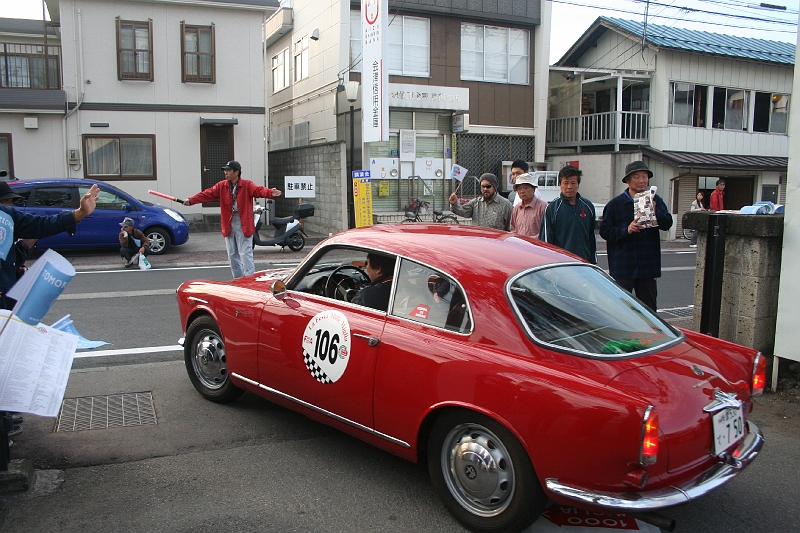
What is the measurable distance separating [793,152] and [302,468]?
4449 mm

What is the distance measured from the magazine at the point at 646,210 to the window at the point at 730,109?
21036 millimetres

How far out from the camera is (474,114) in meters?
21.8

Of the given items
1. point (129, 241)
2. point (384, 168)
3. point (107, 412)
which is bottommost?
point (107, 412)

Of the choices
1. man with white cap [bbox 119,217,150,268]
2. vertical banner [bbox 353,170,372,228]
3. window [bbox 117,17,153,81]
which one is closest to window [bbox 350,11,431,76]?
vertical banner [bbox 353,170,372,228]

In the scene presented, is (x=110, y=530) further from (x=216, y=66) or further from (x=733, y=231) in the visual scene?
(x=216, y=66)

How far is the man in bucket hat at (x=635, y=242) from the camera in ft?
19.6

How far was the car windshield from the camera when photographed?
3.31 metres

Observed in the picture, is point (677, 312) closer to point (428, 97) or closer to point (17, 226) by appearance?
point (17, 226)

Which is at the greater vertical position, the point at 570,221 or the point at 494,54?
the point at 494,54

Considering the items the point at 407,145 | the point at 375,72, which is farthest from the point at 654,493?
the point at 407,145

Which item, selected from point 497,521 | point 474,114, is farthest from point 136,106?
point 497,521

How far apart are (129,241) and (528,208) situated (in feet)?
29.1

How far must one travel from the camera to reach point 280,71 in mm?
26188

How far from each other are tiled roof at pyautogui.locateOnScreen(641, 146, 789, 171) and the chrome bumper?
66.5 feet
